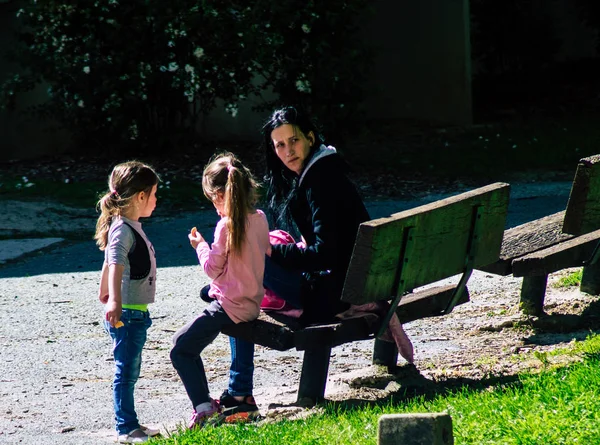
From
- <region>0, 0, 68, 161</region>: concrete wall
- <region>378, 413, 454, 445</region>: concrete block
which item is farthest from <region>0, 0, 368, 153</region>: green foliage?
<region>378, 413, 454, 445</region>: concrete block

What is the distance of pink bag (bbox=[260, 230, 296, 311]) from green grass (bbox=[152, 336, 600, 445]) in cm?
51

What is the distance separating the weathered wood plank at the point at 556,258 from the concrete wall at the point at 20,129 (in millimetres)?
10822

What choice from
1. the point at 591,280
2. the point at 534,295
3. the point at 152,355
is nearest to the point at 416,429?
the point at 534,295

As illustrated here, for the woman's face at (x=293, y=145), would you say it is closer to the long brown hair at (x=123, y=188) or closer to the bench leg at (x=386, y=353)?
the long brown hair at (x=123, y=188)

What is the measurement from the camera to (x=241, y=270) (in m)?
4.65

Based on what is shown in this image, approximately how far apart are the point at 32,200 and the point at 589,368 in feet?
28.4

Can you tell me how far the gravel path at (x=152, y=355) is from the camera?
4934 millimetres

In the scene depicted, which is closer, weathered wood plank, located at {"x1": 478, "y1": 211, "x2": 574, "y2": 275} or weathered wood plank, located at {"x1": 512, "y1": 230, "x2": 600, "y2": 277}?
weathered wood plank, located at {"x1": 512, "y1": 230, "x2": 600, "y2": 277}

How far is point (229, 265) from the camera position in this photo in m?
4.66

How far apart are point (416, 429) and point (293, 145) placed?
2104mm

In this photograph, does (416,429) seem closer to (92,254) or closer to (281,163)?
(281,163)

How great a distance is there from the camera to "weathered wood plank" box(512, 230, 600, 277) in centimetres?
525

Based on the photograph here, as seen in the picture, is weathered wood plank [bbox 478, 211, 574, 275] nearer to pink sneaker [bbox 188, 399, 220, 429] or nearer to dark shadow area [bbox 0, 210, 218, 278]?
pink sneaker [bbox 188, 399, 220, 429]

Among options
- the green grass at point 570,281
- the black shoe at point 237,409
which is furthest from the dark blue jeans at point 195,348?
the green grass at point 570,281
